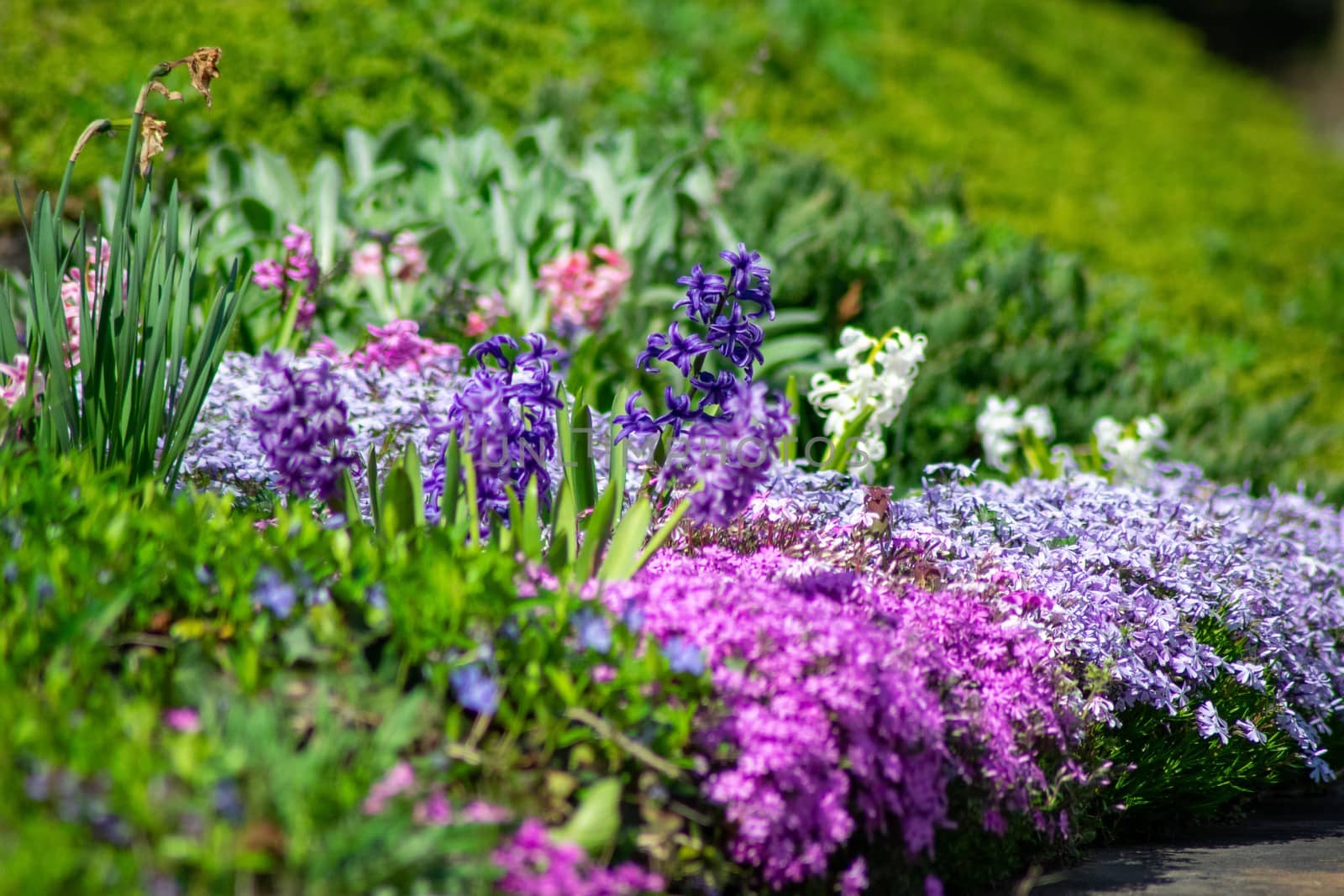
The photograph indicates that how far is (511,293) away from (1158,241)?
6.30 m

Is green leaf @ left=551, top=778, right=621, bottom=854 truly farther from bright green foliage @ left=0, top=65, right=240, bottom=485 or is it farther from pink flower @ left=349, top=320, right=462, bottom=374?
pink flower @ left=349, top=320, right=462, bottom=374

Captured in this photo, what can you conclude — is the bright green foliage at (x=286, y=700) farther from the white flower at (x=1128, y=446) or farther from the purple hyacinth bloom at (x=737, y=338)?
the white flower at (x=1128, y=446)

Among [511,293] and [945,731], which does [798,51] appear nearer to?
[511,293]

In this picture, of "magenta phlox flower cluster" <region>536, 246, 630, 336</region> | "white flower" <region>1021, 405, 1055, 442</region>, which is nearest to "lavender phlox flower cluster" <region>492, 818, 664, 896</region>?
"magenta phlox flower cluster" <region>536, 246, 630, 336</region>

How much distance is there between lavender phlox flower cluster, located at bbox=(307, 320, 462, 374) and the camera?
384 centimetres

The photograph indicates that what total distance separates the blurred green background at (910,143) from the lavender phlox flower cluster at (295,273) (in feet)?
5.92

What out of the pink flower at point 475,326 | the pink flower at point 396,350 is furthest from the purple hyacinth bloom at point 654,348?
the pink flower at point 475,326

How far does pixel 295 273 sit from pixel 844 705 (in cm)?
279

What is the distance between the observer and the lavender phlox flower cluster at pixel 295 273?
4.11 metres

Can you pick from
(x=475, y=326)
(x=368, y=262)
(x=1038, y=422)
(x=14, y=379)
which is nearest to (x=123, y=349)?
(x=14, y=379)

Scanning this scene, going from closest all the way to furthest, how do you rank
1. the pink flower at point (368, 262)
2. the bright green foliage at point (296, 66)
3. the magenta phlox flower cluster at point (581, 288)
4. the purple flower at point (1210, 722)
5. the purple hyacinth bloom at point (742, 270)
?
the purple hyacinth bloom at point (742, 270) → the purple flower at point (1210, 722) → the pink flower at point (368, 262) → the magenta phlox flower cluster at point (581, 288) → the bright green foliage at point (296, 66)

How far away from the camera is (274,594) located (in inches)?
78.7

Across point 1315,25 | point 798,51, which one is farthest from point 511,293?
point 1315,25

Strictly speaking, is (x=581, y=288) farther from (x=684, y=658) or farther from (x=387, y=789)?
(x=387, y=789)
